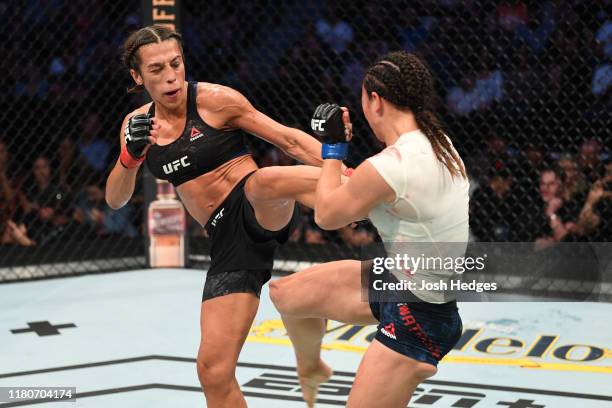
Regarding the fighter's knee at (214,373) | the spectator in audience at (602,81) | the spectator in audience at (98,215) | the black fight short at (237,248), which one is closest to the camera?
the fighter's knee at (214,373)

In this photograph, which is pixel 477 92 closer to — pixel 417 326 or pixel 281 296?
pixel 281 296

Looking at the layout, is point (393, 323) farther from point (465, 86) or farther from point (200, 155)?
point (465, 86)

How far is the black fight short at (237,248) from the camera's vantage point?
9.01 feet

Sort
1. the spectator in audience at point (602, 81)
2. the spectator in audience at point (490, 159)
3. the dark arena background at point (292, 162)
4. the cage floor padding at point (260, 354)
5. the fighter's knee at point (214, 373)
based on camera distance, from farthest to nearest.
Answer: the spectator in audience at point (490, 159), the spectator in audience at point (602, 81), the dark arena background at point (292, 162), the cage floor padding at point (260, 354), the fighter's knee at point (214, 373)

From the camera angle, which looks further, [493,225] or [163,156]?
[493,225]

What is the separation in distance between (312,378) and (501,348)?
4.32 ft

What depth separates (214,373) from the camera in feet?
8.66

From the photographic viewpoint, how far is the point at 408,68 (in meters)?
2.29

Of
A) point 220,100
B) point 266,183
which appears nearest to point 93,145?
point 220,100

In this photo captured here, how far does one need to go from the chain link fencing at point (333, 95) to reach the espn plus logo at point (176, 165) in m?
2.70

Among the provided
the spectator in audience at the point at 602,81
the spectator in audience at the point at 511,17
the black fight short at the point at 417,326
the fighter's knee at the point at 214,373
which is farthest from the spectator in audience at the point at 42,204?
the black fight short at the point at 417,326

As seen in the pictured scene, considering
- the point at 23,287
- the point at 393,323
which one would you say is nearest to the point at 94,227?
the point at 23,287

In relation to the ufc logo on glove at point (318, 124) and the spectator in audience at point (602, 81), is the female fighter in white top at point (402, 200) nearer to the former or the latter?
the ufc logo on glove at point (318, 124)

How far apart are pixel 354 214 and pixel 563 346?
6.72 feet
